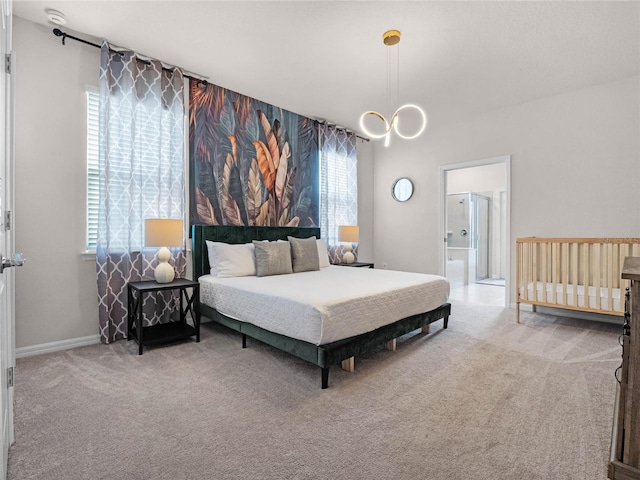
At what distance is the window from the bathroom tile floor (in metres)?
4.77

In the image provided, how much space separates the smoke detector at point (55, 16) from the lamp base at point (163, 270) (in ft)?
6.62

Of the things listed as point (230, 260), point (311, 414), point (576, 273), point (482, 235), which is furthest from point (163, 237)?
point (482, 235)

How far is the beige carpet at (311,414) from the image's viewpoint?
4.82 ft

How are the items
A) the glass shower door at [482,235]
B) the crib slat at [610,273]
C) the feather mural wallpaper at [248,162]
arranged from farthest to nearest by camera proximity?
the glass shower door at [482,235]
the feather mural wallpaper at [248,162]
the crib slat at [610,273]

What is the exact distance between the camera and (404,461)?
4.91ft

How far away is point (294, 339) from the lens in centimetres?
233

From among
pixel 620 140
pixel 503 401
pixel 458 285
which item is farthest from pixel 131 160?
pixel 458 285

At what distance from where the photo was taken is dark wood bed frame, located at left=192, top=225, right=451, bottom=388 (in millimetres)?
2206

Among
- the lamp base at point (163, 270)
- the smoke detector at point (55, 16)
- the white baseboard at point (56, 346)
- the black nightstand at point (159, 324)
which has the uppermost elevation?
the smoke detector at point (55, 16)

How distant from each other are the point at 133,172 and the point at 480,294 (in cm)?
530

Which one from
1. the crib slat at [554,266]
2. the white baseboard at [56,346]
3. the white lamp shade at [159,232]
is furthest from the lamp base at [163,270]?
the crib slat at [554,266]

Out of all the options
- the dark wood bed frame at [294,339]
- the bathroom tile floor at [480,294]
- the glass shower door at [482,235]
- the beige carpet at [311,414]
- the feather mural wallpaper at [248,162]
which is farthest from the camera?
the glass shower door at [482,235]

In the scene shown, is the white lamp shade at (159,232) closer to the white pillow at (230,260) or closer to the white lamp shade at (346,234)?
the white pillow at (230,260)

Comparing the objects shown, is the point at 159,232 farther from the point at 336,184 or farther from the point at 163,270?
the point at 336,184
